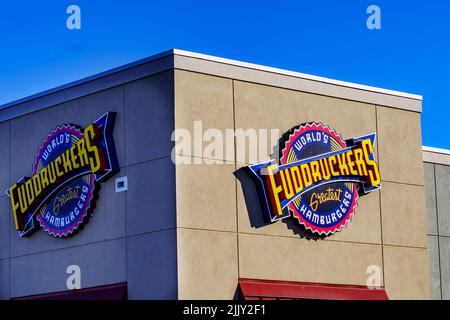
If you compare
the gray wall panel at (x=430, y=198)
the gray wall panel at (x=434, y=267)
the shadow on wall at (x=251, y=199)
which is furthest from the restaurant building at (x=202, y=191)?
the gray wall panel at (x=430, y=198)

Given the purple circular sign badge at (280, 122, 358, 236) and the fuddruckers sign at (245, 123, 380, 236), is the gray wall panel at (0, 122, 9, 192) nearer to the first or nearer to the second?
the fuddruckers sign at (245, 123, 380, 236)

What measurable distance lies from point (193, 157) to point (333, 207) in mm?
4409

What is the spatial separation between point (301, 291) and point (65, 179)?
263 inches

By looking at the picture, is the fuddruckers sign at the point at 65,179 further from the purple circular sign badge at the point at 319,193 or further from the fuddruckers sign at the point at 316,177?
the purple circular sign badge at the point at 319,193

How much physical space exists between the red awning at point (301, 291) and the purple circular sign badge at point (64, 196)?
4.61 meters

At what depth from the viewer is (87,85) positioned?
2766 centimetres

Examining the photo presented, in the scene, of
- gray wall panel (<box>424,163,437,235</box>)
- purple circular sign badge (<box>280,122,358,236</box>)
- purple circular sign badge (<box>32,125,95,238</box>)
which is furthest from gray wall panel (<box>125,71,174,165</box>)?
gray wall panel (<box>424,163,437,235</box>)

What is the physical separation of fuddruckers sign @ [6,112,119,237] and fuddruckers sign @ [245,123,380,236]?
3693 millimetres

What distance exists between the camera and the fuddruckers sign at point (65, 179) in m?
26.9

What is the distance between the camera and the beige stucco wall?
83.3ft

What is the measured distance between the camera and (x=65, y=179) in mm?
28016

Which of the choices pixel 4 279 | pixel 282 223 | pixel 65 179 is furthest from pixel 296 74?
pixel 4 279

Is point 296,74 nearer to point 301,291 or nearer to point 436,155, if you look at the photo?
point 301,291

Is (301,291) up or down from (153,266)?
down
